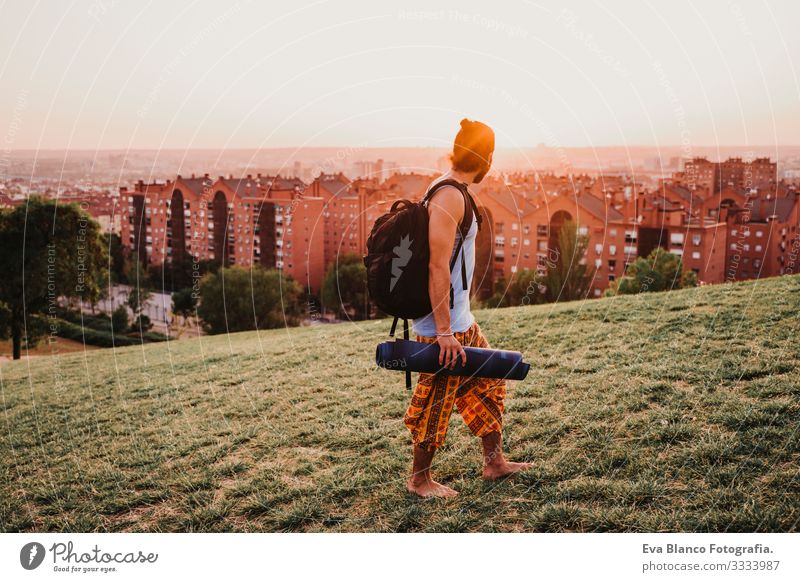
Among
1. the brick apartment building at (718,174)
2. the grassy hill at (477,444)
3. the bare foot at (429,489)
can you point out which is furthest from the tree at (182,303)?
the bare foot at (429,489)

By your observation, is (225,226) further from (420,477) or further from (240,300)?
(420,477)

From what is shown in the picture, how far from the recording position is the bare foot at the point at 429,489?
13.1 ft

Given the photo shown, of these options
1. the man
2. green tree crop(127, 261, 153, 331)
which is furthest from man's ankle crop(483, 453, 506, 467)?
green tree crop(127, 261, 153, 331)

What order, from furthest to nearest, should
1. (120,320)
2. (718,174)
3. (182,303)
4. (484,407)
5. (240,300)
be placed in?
(182,303)
(240,300)
(120,320)
(718,174)
(484,407)

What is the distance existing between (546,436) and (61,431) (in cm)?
441

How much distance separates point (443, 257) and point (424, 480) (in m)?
1.35

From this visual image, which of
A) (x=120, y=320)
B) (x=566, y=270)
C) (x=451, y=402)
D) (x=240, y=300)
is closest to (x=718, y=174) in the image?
(x=566, y=270)

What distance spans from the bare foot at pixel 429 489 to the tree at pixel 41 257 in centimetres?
1514

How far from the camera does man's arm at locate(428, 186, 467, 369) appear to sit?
355 cm

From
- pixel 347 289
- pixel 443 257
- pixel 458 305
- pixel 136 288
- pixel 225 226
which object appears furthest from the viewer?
pixel 225 226

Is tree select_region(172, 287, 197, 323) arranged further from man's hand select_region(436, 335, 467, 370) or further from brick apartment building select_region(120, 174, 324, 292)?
man's hand select_region(436, 335, 467, 370)

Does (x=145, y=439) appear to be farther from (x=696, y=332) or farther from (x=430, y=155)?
(x=696, y=332)

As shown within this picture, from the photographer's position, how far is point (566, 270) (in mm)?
23453

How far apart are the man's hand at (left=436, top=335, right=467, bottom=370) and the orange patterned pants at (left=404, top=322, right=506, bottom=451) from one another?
11cm
